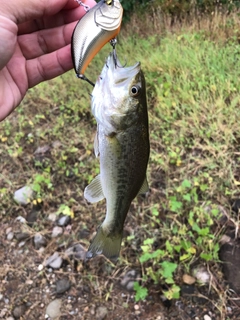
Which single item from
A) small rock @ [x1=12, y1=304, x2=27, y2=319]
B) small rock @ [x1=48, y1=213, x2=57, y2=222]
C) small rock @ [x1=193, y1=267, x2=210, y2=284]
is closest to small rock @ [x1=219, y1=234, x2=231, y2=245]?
small rock @ [x1=193, y1=267, x2=210, y2=284]

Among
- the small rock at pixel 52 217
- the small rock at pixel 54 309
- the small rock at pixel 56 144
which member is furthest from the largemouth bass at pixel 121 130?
the small rock at pixel 56 144

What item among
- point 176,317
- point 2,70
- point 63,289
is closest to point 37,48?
point 2,70

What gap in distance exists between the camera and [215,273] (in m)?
2.69

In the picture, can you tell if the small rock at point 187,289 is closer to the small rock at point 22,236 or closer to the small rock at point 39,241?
the small rock at point 39,241

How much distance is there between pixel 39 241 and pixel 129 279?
2.84ft

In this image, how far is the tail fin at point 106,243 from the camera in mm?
1839

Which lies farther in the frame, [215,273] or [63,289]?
[63,289]

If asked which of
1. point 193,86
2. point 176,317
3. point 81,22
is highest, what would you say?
point 81,22

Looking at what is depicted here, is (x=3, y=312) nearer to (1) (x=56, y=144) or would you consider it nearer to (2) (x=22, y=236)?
(2) (x=22, y=236)

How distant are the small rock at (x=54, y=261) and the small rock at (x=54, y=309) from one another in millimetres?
277

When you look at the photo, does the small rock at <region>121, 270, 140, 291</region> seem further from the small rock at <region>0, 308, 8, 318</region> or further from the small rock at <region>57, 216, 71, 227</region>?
the small rock at <region>0, 308, 8, 318</region>

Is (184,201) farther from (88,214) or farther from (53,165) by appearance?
(53,165)

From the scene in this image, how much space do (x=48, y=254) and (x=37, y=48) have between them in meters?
1.68

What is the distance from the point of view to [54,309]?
2.83 metres
